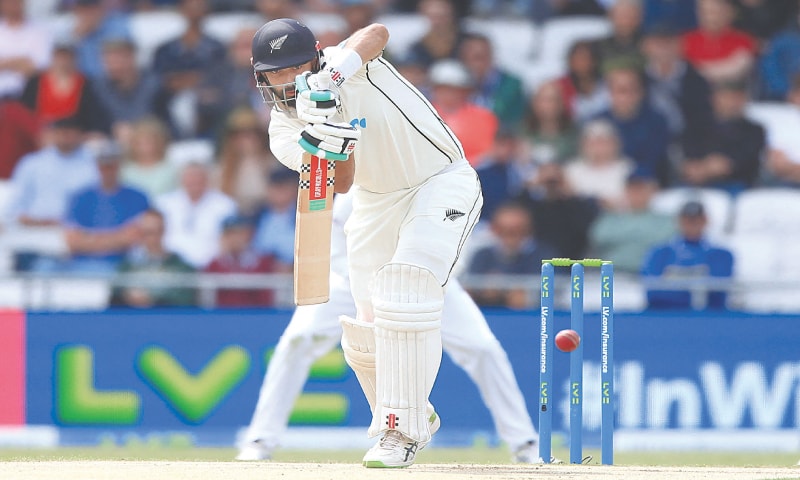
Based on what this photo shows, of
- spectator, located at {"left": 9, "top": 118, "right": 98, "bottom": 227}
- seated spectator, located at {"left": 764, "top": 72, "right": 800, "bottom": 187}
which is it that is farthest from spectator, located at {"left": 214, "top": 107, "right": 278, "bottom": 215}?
seated spectator, located at {"left": 764, "top": 72, "right": 800, "bottom": 187}

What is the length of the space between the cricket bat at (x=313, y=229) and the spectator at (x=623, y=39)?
6.53 metres

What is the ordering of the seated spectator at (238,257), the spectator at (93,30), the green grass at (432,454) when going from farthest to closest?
the spectator at (93,30) < the seated spectator at (238,257) < the green grass at (432,454)

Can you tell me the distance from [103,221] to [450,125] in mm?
2681

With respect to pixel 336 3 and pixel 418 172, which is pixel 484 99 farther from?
pixel 418 172

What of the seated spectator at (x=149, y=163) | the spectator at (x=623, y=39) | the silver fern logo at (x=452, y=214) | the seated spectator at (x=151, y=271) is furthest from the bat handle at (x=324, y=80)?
the spectator at (x=623, y=39)

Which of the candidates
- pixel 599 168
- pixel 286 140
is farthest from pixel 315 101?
pixel 599 168

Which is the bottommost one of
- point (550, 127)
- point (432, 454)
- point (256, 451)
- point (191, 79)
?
point (432, 454)

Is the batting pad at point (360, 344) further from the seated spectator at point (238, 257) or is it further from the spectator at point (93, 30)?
the spectator at point (93, 30)

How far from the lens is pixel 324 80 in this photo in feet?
18.3

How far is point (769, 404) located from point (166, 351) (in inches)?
157

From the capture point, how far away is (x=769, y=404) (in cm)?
969

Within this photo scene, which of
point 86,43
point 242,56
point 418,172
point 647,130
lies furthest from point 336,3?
point 418,172

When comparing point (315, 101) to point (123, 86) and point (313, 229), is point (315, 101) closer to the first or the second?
point (313, 229)

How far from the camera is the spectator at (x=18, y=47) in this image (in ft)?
41.0
